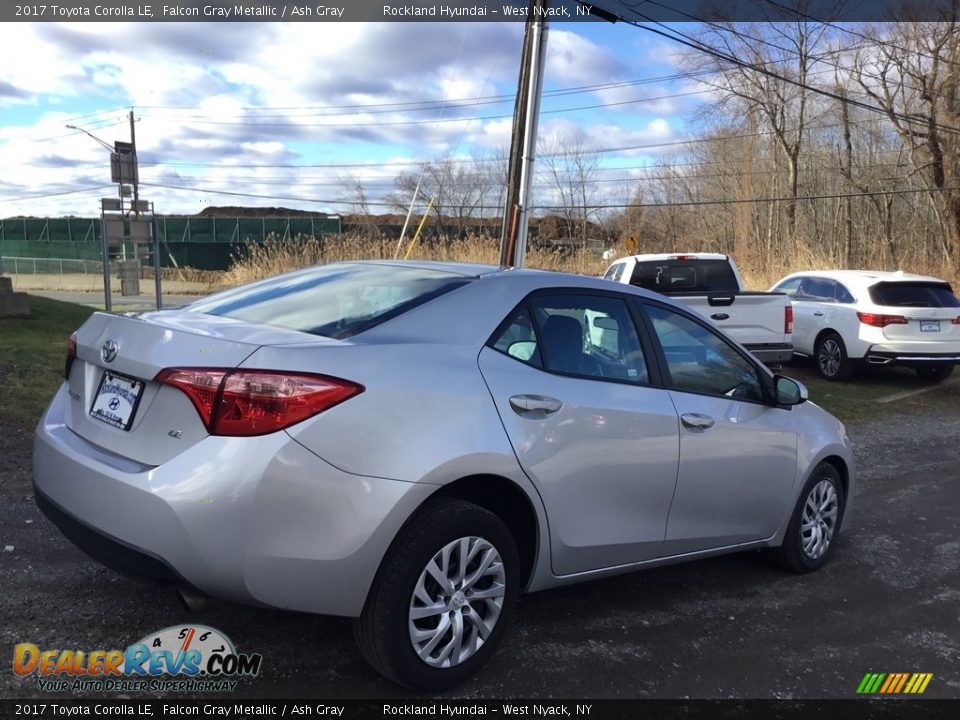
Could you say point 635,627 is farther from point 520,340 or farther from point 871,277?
point 871,277

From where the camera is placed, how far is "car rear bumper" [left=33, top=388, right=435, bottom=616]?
276 cm

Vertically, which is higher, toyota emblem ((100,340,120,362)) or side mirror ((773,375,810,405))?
toyota emblem ((100,340,120,362))

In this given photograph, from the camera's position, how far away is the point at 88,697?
307 cm

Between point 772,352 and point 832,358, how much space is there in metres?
2.68

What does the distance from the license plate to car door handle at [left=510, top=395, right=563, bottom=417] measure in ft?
4.69

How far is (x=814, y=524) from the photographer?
4965 mm

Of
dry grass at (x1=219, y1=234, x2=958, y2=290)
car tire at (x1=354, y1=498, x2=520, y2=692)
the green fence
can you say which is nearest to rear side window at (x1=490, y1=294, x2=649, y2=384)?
car tire at (x1=354, y1=498, x2=520, y2=692)

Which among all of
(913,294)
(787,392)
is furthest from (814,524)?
(913,294)

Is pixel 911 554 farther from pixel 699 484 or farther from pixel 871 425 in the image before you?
pixel 871 425

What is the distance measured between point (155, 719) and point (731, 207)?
4462 cm

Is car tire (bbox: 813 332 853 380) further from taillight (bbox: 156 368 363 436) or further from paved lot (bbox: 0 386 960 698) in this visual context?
taillight (bbox: 156 368 363 436)

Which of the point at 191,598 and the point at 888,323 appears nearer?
the point at 191,598

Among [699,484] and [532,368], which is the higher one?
[532,368]

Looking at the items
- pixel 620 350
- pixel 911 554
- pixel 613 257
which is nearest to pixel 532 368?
pixel 620 350
